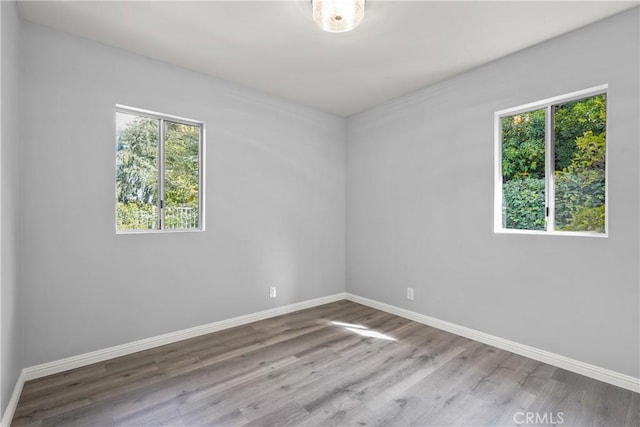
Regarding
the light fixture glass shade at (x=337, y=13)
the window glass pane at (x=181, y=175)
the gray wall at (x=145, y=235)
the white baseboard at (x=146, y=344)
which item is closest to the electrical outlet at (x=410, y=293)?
the gray wall at (x=145, y=235)

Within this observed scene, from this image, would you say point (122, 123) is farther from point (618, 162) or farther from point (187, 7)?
point (618, 162)

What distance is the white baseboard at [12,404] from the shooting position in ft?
5.80

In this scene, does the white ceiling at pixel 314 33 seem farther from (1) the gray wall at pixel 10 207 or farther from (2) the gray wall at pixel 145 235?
(1) the gray wall at pixel 10 207

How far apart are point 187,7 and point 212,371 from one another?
275 centimetres

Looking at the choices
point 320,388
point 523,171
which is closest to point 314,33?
point 523,171

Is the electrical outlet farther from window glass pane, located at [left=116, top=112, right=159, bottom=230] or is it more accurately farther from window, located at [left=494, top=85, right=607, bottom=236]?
window glass pane, located at [left=116, top=112, right=159, bottom=230]

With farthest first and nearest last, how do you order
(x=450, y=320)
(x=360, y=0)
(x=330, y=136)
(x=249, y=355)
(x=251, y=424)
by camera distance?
(x=330, y=136) → (x=450, y=320) → (x=249, y=355) → (x=360, y=0) → (x=251, y=424)

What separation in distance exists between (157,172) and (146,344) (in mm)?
1615

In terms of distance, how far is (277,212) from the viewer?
3834mm

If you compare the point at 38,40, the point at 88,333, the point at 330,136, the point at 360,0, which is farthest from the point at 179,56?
the point at 88,333

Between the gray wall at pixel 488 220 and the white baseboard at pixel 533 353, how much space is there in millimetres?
47

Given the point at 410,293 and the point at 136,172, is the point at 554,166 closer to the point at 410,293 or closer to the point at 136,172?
the point at 410,293

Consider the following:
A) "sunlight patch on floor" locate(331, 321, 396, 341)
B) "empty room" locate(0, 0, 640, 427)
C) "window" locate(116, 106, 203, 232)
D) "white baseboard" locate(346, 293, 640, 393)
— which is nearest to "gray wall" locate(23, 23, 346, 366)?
"empty room" locate(0, 0, 640, 427)

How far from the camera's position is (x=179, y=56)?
285 centimetres
